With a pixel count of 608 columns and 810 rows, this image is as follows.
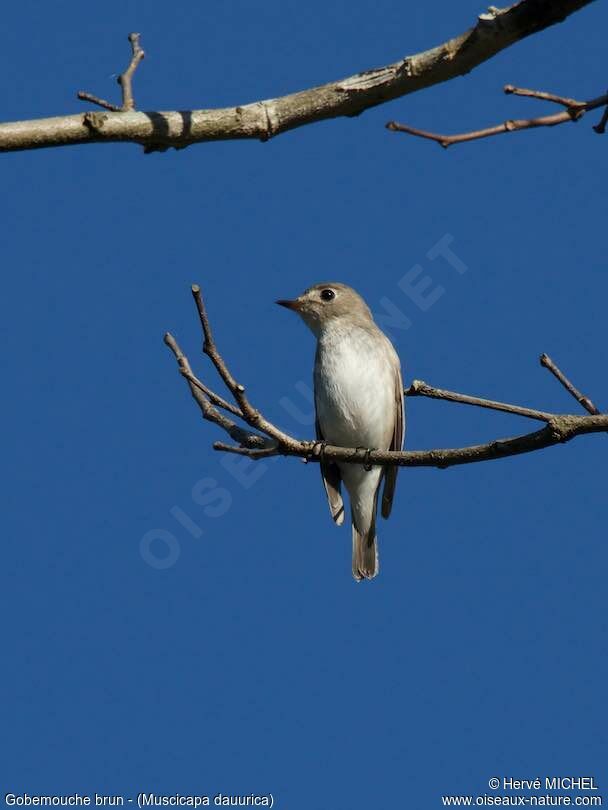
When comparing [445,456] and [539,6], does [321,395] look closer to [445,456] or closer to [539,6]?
[445,456]

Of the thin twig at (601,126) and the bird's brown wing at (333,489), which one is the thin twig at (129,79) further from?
the bird's brown wing at (333,489)

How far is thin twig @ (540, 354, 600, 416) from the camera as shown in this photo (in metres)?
4.47

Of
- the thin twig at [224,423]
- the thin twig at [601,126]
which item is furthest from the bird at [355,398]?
the thin twig at [601,126]

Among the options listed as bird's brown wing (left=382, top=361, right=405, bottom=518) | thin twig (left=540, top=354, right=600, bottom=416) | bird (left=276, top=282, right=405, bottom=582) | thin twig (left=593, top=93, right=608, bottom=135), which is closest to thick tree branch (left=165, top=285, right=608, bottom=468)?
thin twig (left=540, top=354, right=600, bottom=416)

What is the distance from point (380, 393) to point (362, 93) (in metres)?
5.92

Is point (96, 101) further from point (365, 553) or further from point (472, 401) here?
point (365, 553)

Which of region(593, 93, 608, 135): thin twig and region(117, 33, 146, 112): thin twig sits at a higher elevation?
region(117, 33, 146, 112): thin twig

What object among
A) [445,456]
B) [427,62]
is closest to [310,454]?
[445,456]

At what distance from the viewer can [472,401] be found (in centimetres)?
461

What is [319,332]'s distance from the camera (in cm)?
1047

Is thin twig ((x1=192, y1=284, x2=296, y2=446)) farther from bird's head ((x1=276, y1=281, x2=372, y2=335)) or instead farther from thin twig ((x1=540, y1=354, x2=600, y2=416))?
bird's head ((x1=276, y1=281, x2=372, y2=335))

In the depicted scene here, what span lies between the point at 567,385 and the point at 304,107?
1644mm

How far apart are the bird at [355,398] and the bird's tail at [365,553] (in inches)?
0.4

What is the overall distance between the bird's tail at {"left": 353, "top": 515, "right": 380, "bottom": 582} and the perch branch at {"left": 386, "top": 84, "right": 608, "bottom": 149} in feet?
25.0
